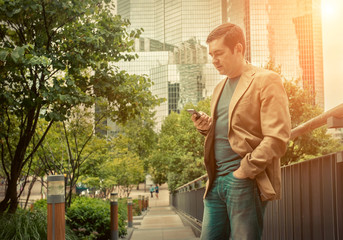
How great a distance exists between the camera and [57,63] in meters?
7.70

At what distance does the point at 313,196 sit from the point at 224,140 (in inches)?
51.6

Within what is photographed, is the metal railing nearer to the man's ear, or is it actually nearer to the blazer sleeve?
the blazer sleeve

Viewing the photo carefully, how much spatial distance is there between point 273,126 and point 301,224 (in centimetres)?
176

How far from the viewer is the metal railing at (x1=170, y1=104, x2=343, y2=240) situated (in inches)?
132

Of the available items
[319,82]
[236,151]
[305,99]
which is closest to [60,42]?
[236,151]

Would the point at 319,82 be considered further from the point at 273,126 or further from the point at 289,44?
the point at 273,126

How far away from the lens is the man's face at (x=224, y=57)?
9.51ft

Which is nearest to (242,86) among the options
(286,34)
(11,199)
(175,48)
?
(11,199)

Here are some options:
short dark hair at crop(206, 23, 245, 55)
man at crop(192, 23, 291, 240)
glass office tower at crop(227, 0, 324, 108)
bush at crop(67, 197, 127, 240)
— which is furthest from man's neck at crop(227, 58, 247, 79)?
glass office tower at crop(227, 0, 324, 108)

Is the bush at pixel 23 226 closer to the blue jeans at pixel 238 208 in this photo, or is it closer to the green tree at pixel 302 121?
the blue jeans at pixel 238 208

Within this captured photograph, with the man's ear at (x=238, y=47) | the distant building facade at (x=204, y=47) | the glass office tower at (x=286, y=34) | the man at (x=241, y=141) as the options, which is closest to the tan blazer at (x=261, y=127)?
the man at (x=241, y=141)

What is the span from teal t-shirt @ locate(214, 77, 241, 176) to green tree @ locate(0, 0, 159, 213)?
4.01 meters

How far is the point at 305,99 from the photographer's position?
31625 millimetres

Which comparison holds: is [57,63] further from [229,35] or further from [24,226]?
[229,35]
